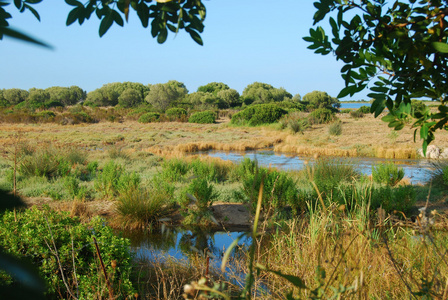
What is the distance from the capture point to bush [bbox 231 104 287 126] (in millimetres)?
26727

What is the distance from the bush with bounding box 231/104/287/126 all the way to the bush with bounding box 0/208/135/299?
78.6ft

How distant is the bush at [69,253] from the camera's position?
103 inches

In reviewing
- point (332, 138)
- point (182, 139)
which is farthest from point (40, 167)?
point (332, 138)

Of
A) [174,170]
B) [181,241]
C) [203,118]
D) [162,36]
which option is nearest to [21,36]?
[162,36]

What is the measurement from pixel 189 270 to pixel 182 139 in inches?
643

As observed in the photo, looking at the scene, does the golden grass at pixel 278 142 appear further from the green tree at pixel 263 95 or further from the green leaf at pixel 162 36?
the green tree at pixel 263 95

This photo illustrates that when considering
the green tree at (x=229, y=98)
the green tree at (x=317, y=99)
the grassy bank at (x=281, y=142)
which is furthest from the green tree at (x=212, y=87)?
the grassy bank at (x=281, y=142)

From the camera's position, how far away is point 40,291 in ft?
0.83

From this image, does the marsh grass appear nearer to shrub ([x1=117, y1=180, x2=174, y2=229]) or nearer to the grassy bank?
shrub ([x1=117, y1=180, x2=174, y2=229])

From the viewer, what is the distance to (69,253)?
278 centimetres

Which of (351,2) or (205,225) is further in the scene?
(205,225)

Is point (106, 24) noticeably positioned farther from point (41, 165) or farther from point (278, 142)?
point (278, 142)

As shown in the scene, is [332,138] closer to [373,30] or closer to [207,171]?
[207,171]

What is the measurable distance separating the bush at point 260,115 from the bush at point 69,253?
2396 centimetres
